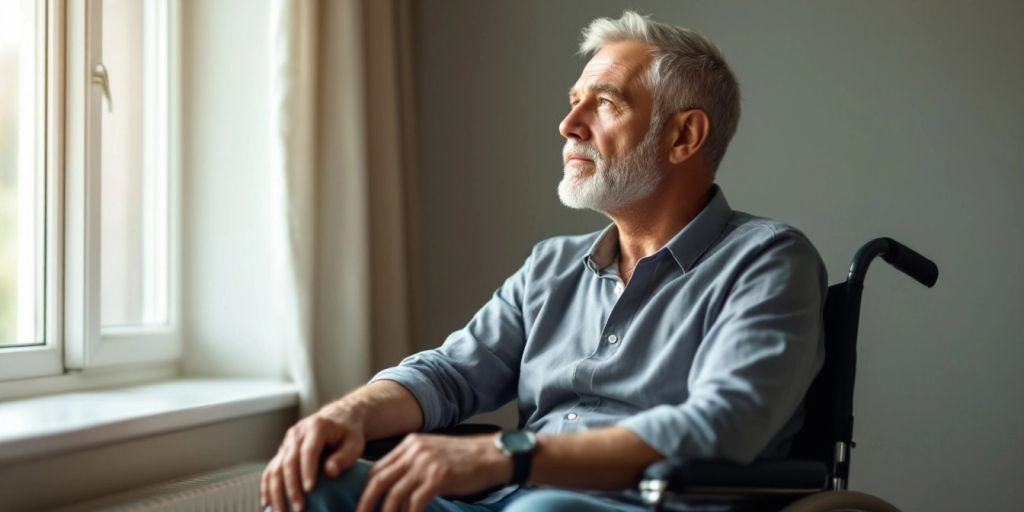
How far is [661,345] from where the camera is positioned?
5.38ft

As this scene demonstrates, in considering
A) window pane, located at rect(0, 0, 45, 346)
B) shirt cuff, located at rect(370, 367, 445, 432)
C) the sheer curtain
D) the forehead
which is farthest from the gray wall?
window pane, located at rect(0, 0, 45, 346)

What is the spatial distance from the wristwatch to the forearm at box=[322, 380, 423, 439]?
0.32 m

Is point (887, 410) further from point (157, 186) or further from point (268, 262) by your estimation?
point (157, 186)

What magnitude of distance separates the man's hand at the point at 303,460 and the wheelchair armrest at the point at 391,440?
71mm

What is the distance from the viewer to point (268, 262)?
2391mm

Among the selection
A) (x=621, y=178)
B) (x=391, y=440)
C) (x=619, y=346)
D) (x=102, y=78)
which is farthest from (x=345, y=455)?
(x=102, y=78)

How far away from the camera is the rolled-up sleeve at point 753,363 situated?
1.34 metres


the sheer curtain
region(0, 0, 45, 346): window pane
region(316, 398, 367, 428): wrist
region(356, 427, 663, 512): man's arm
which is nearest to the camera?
region(356, 427, 663, 512): man's arm

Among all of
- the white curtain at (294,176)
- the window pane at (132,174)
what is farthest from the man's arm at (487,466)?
the window pane at (132,174)

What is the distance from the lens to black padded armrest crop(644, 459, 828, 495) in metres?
1.19

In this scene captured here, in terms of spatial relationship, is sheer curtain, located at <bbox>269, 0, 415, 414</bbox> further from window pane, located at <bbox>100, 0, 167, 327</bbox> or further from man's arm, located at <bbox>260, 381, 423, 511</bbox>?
man's arm, located at <bbox>260, 381, 423, 511</bbox>

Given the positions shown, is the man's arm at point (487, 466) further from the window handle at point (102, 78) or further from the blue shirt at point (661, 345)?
the window handle at point (102, 78)

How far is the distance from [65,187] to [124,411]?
0.54m

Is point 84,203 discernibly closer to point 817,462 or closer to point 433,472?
point 433,472
